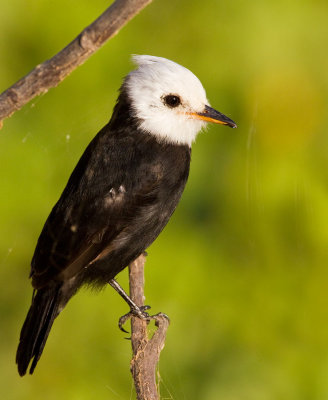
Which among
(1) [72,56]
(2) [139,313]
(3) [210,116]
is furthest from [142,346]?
(1) [72,56]

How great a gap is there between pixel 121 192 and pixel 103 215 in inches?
5.2

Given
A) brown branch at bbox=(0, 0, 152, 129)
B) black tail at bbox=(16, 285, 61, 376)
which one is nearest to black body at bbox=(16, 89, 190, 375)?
black tail at bbox=(16, 285, 61, 376)

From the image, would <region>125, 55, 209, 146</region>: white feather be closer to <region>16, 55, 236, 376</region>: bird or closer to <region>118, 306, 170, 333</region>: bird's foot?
<region>16, 55, 236, 376</region>: bird

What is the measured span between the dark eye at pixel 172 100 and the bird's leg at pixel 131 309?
958 millimetres

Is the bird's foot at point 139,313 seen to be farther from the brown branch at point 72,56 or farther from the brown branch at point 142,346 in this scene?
the brown branch at point 72,56

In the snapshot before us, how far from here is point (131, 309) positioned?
3.90 meters

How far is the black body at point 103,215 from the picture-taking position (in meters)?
3.53

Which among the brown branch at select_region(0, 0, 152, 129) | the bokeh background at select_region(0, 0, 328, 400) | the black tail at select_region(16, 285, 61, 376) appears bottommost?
the black tail at select_region(16, 285, 61, 376)

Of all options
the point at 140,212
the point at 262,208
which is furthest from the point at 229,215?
the point at 140,212

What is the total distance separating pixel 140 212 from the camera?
3660 millimetres

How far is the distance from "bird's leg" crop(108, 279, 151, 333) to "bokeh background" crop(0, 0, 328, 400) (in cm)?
14

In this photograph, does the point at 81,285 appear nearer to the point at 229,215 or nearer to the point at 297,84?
the point at 229,215

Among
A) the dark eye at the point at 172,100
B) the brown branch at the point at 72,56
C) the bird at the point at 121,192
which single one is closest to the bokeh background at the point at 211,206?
the bird at the point at 121,192

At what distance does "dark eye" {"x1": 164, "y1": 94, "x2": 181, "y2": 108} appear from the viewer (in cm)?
371
